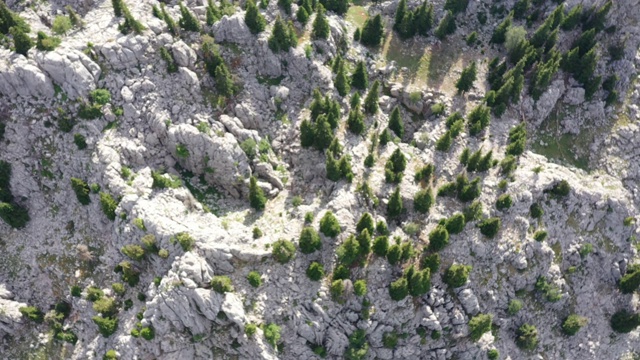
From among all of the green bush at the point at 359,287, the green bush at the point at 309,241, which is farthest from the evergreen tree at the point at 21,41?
the green bush at the point at 359,287

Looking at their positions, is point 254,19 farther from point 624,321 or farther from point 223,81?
point 624,321

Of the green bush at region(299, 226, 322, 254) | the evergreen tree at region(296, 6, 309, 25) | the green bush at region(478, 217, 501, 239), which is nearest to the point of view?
the green bush at region(299, 226, 322, 254)

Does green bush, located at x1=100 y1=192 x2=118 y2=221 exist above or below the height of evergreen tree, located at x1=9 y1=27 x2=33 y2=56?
below

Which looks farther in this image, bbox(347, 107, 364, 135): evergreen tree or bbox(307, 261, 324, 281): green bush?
bbox(347, 107, 364, 135): evergreen tree

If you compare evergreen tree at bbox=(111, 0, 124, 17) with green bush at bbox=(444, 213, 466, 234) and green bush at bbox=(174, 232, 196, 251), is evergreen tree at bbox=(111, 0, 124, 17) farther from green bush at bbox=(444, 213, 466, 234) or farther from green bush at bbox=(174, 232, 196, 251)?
green bush at bbox=(444, 213, 466, 234)

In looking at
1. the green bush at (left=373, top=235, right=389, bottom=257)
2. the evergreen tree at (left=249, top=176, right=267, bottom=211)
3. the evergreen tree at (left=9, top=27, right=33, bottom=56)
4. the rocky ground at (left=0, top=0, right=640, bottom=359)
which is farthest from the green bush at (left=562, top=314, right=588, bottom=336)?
the evergreen tree at (left=9, top=27, right=33, bottom=56)

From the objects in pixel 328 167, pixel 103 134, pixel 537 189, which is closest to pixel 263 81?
pixel 328 167

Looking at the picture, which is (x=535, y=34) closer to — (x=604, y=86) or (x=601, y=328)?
(x=604, y=86)
